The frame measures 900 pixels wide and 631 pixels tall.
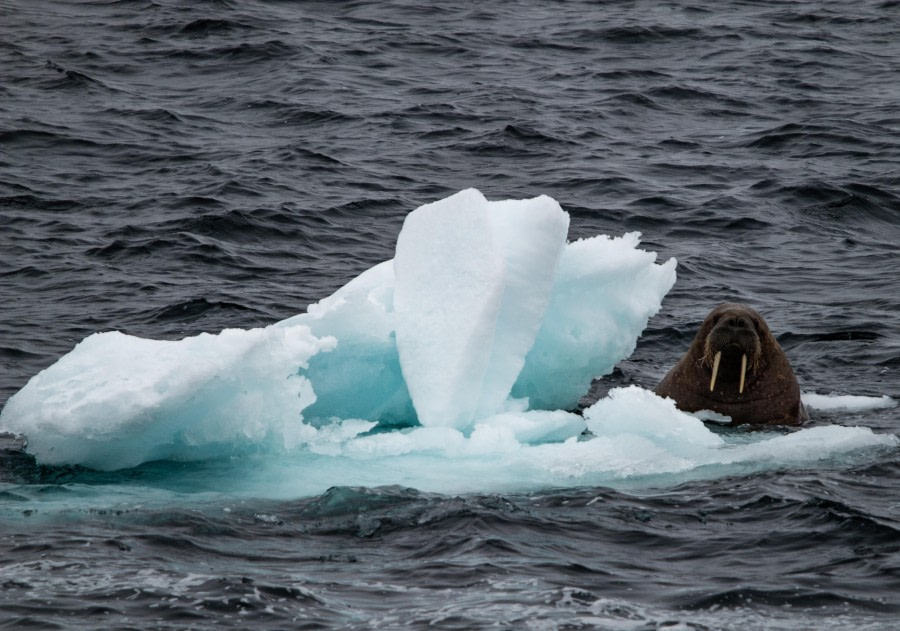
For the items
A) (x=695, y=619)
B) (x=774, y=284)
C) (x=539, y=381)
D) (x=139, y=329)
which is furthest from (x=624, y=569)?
(x=774, y=284)

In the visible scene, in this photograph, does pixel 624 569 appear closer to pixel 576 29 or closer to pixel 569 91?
pixel 569 91

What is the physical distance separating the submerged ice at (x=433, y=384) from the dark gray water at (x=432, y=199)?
0.38 m

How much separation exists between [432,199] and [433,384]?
7024 millimetres

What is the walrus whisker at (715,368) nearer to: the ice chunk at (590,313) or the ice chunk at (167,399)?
the ice chunk at (590,313)

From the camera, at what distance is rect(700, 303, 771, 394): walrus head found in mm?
9805

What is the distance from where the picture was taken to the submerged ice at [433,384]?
8516 mm

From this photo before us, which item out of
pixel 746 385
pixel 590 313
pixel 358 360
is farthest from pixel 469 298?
pixel 746 385

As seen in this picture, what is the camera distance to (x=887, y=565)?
22.9 feet

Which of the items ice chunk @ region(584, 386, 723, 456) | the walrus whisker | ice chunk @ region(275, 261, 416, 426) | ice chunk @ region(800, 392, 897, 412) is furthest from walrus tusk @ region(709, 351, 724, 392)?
ice chunk @ region(275, 261, 416, 426)

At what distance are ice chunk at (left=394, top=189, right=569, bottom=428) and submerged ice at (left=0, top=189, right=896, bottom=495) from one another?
0.01 meters

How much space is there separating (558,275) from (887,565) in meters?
3.89

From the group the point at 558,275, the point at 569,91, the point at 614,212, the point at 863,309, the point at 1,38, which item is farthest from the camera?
the point at 1,38

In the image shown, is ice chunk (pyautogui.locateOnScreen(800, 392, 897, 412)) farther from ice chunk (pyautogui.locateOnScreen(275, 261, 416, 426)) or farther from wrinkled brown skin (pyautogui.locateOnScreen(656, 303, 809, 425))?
ice chunk (pyautogui.locateOnScreen(275, 261, 416, 426))

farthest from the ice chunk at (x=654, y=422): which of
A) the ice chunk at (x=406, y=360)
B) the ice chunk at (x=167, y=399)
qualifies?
the ice chunk at (x=167, y=399)
